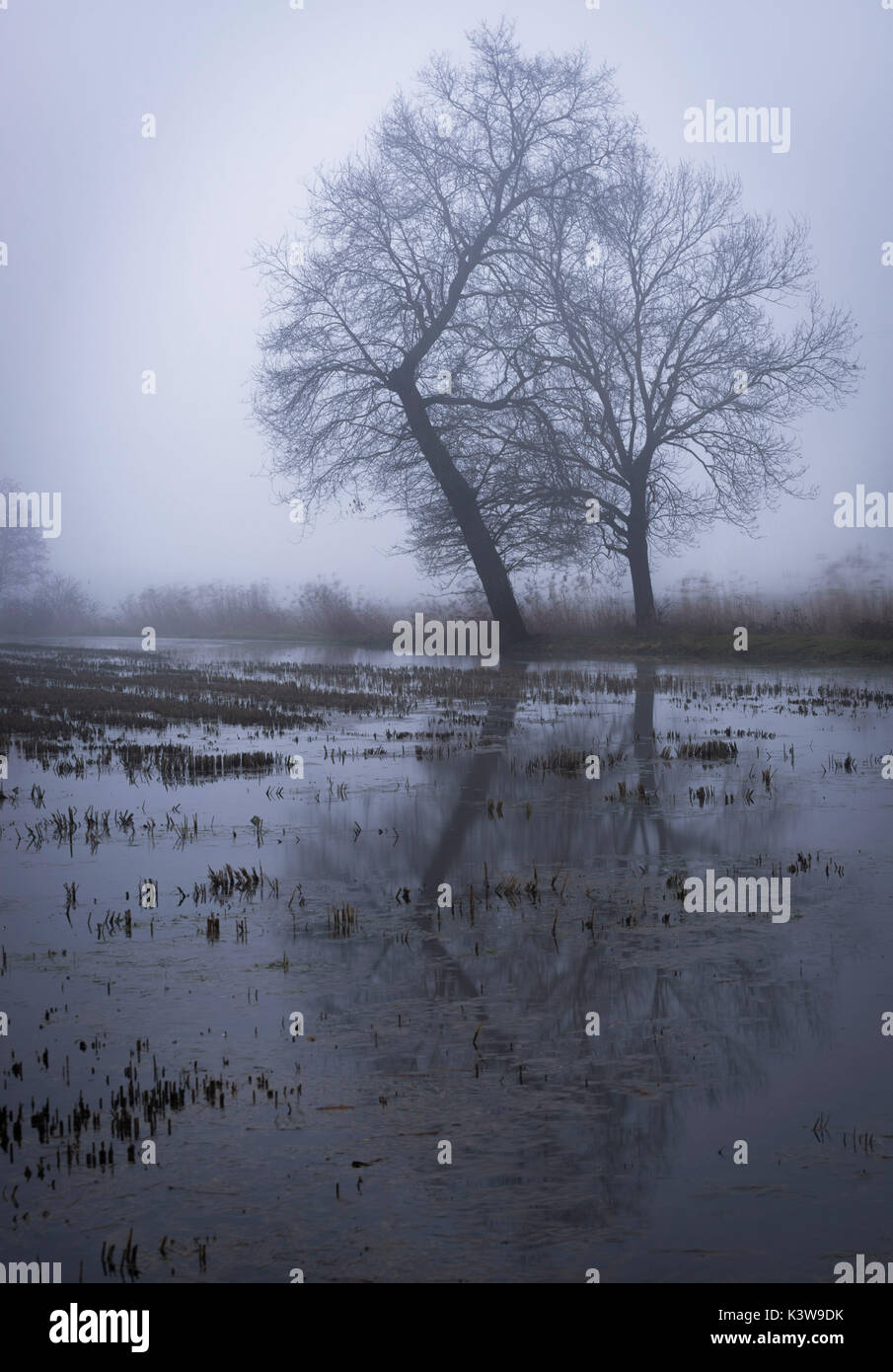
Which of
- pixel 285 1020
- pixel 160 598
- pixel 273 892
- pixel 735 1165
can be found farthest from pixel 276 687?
pixel 160 598

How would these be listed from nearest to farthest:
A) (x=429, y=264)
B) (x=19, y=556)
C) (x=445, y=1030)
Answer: (x=445, y=1030) < (x=429, y=264) < (x=19, y=556)

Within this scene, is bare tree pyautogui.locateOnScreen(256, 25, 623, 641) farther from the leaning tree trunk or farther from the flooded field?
the flooded field

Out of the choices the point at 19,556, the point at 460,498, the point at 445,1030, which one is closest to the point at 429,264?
the point at 460,498

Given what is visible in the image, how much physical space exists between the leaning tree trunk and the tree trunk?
368 cm

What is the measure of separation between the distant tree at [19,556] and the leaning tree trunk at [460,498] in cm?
5269

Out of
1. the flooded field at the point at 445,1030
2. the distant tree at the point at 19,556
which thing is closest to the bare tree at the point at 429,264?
the flooded field at the point at 445,1030

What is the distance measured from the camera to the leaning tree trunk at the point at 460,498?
31.7 m

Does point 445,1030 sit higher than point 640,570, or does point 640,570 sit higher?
point 640,570

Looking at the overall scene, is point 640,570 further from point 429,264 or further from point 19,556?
point 19,556

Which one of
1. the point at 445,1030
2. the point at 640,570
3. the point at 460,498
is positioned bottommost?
the point at 445,1030

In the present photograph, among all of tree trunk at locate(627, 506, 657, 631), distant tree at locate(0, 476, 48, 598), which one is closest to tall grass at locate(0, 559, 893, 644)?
tree trunk at locate(627, 506, 657, 631)

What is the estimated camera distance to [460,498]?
32000 mm

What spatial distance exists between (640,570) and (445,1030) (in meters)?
30.9
